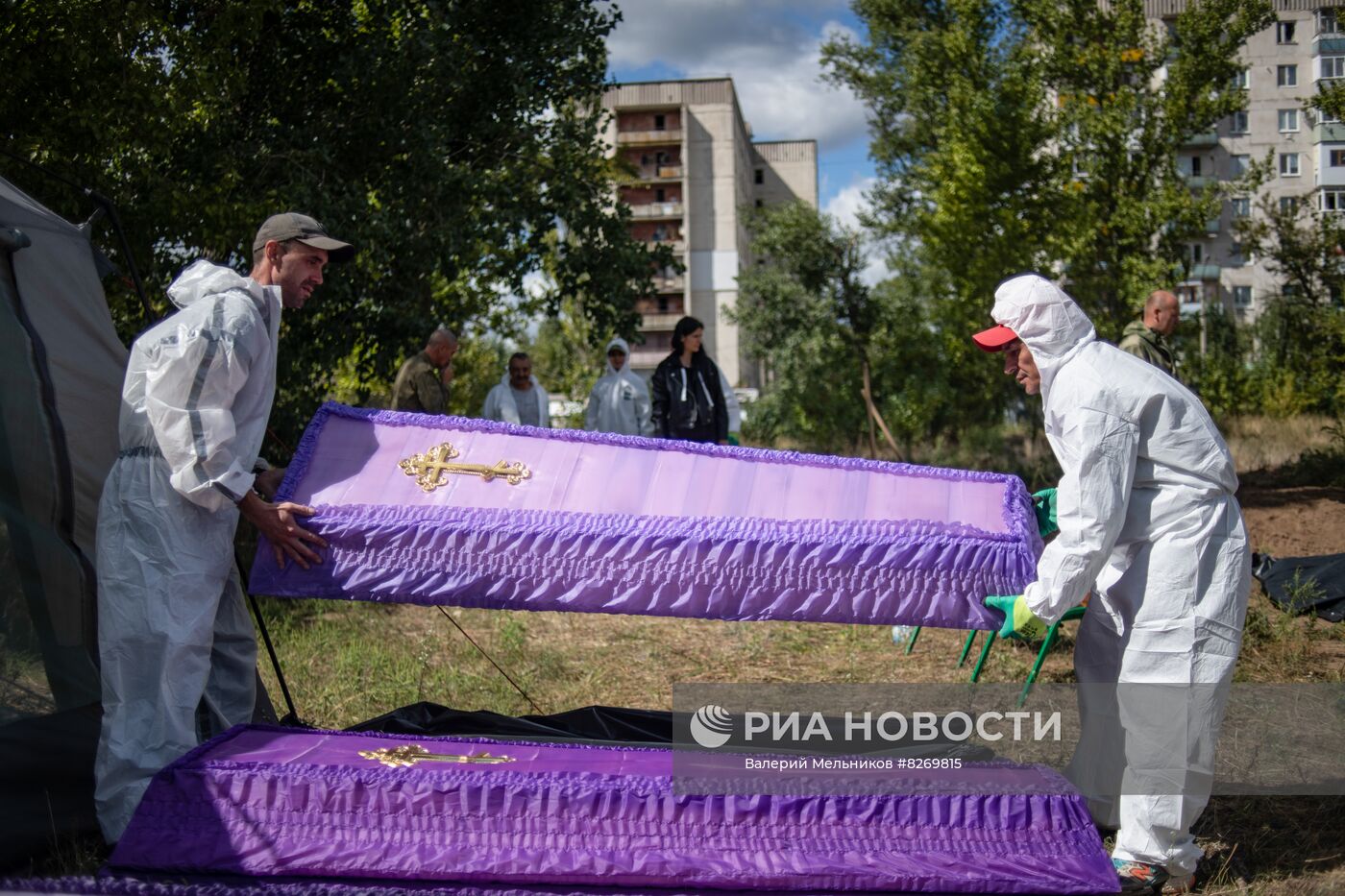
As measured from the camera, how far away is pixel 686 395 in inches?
305

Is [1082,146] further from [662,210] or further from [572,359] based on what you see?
[662,210]

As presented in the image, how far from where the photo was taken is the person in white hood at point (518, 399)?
8.41 meters

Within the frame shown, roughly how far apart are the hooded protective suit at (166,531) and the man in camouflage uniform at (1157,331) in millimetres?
4811

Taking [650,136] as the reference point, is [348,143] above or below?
below

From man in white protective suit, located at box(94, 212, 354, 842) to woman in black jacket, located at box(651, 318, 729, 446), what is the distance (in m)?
4.40

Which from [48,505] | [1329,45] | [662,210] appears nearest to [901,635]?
[48,505]

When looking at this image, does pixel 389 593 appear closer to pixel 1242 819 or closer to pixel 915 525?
pixel 915 525

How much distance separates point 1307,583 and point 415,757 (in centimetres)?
530

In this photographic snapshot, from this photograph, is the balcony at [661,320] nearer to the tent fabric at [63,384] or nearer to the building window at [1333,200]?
the building window at [1333,200]

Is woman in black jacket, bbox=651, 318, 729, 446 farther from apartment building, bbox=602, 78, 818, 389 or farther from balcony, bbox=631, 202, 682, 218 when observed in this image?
balcony, bbox=631, 202, 682, 218

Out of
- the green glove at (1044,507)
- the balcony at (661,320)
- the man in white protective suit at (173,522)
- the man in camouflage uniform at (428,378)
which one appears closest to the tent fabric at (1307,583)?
the green glove at (1044,507)

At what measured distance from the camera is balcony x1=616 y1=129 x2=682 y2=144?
181 feet

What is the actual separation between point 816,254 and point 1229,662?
1922 centimetres

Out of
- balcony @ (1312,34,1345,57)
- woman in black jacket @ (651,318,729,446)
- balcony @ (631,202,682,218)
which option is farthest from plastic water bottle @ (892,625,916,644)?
balcony @ (631,202,682,218)
